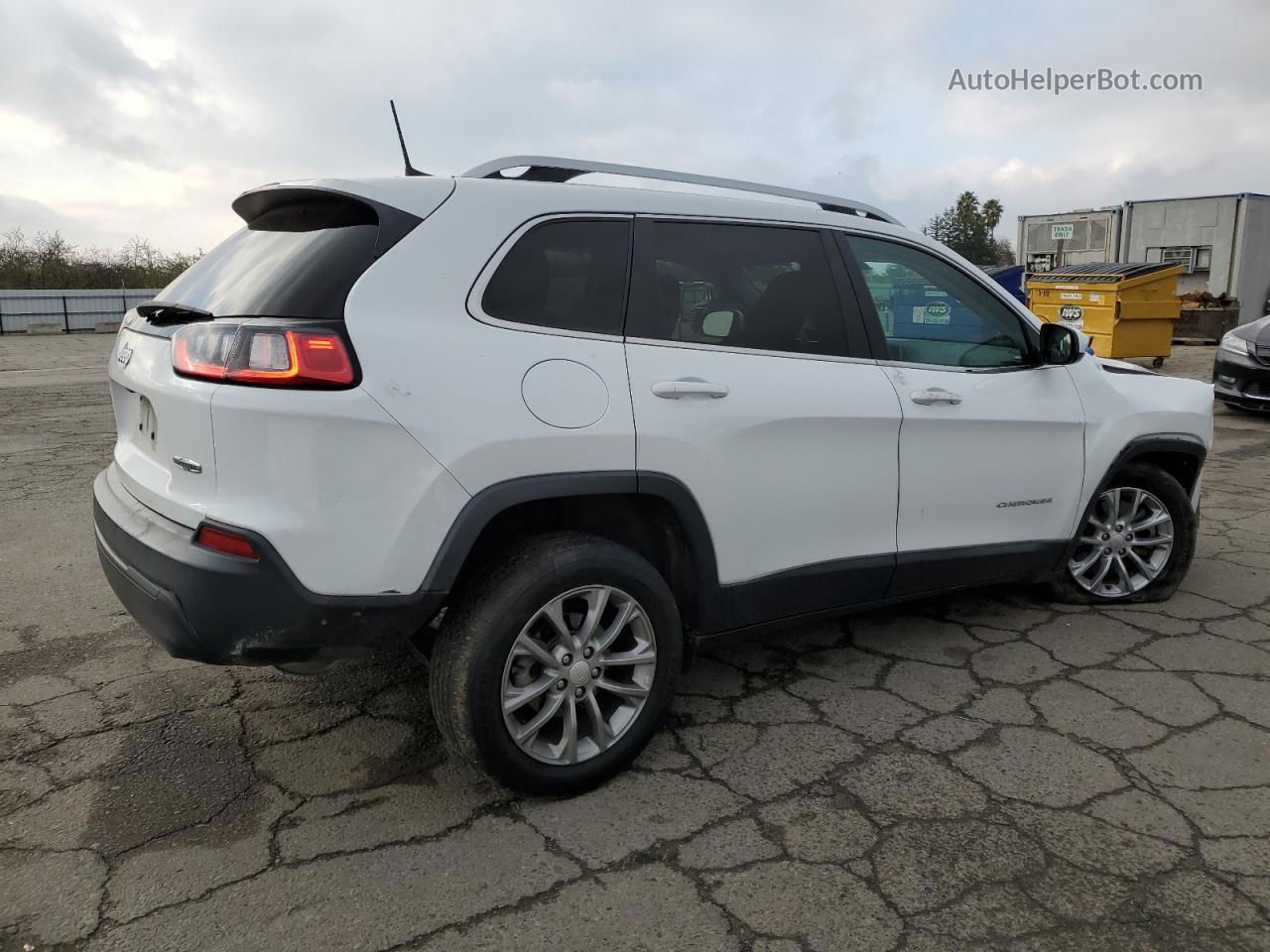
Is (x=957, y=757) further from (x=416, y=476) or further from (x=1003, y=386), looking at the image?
(x=416, y=476)

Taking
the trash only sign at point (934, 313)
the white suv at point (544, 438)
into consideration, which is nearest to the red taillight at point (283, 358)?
the white suv at point (544, 438)

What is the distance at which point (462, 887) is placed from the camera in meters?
2.31

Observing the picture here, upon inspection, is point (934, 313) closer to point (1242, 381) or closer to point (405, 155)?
point (405, 155)

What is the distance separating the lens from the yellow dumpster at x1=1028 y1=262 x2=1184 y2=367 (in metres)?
13.8

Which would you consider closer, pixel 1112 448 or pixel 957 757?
pixel 957 757

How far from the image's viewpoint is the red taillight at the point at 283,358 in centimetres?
229

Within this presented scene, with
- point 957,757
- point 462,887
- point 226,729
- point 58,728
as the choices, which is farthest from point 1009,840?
point 58,728

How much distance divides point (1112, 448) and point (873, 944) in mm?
2616

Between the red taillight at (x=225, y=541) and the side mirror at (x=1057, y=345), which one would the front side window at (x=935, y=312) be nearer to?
the side mirror at (x=1057, y=345)

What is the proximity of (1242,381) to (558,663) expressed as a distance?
994 centimetres

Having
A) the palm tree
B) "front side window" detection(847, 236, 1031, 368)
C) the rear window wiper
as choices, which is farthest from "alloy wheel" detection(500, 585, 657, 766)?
the palm tree

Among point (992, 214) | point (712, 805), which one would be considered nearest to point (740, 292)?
point (712, 805)

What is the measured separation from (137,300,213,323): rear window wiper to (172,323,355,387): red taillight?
28 centimetres

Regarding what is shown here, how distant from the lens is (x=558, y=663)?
2.63m
